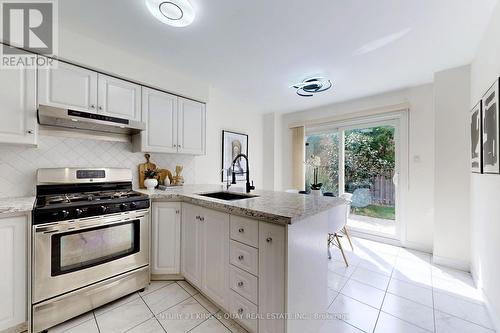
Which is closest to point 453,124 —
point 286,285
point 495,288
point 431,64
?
point 431,64

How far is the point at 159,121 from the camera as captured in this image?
243cm

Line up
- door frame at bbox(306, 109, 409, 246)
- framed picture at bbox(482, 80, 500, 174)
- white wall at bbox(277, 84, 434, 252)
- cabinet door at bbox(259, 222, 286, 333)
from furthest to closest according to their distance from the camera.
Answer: door frame at bbox(306, 109, 409, 246), white wall at bbox(277, 84, 434, 252), framed picture at bbox(482, 80, 500, 174), cabinet door at bbox(259, 222, 286, 333)

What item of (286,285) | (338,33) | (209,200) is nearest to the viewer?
(286,285)

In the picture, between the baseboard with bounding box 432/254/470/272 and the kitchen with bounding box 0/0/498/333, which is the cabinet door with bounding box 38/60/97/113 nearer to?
the kitchen with bounding box 0/0/498/333

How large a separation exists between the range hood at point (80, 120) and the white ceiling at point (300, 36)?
2.53 feet

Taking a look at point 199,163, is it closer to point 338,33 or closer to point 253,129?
point 253,129

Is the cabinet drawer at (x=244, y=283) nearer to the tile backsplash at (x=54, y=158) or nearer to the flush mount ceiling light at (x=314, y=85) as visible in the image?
the tile backsplash at (x=54, y=158)

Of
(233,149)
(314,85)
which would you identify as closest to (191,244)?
(233,149)

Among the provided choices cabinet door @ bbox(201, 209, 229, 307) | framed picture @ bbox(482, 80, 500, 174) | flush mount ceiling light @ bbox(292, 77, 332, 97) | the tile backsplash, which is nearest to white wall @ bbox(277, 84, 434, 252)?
flush mount ceiling light @ bbox(292, 77, 332, 97)

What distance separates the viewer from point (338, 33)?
Result: 6.00 ft

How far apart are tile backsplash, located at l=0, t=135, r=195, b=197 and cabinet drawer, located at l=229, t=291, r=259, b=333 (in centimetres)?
184

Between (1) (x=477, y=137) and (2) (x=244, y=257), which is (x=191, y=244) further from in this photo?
(1) (x=477, y=137)

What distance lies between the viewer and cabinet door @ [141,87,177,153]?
233cm

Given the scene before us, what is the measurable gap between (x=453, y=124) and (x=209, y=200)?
3.00 metres
